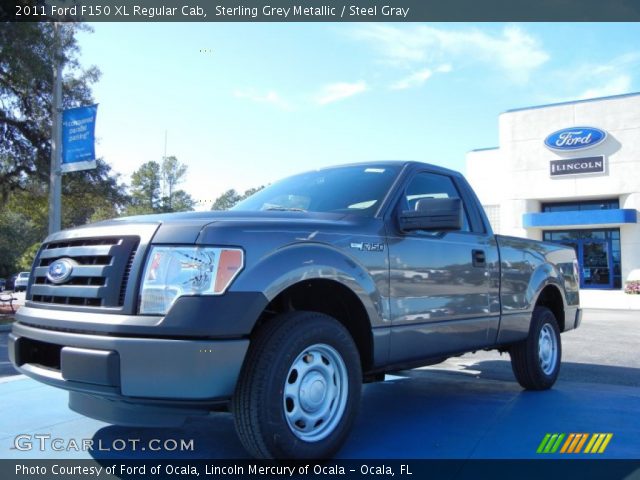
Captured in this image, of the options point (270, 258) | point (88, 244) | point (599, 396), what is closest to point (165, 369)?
point (270, 258)

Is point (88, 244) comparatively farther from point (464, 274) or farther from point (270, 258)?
point (464, 274)

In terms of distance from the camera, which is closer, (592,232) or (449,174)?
(449,174)

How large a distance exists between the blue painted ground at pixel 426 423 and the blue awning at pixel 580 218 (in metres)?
24.9

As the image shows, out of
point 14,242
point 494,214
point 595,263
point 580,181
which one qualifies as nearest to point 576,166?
point 580,181

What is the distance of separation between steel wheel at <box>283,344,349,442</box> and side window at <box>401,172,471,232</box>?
1394mm

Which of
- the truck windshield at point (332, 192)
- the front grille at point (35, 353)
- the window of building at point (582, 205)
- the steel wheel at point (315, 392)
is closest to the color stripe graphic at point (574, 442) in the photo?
the steel wheel at point (315, 392)

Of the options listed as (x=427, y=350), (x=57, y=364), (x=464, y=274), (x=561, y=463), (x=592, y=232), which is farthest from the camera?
(x=592, y=232)

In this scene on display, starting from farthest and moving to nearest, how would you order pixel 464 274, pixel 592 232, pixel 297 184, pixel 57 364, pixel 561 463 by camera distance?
pixel 592 232 → pixel 297 184 → pixel 464 274 → pixel 561 463 → pixel 57 364

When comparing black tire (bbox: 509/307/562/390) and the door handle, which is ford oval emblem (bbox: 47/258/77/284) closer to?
the door handle

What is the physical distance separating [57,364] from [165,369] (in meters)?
0.87

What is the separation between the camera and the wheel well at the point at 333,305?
3.29 meters

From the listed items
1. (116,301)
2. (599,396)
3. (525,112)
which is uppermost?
(525,112)

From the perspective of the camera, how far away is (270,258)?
294 cm

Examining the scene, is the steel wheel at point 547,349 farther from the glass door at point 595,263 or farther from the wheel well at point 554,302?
the glass door at point 595,263
